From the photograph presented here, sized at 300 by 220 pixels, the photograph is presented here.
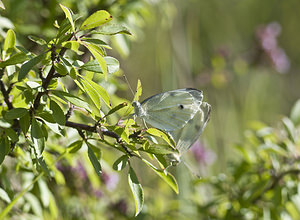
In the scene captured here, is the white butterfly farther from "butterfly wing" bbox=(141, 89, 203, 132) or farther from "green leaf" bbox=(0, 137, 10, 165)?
"green leaf" bbox=(0, 137, 10, 165)

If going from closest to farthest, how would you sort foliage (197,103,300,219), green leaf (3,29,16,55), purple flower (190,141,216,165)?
1. green leaf (3,29,16,55)
2. foliage (197,103,300,219)
3. purple flower (190,141,216,165)

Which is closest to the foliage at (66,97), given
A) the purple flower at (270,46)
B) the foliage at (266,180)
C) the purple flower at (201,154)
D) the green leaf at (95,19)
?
the green leaf at (95,19)

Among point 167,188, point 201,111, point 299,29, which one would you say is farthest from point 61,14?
point 299,29

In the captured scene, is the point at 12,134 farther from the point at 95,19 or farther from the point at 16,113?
the point at 95,19

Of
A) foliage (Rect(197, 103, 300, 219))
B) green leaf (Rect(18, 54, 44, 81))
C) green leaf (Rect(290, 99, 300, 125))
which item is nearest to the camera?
green leaf (Rect(18, 54, 44, 81))

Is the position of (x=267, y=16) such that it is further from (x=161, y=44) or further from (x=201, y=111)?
(x=201, y=111)

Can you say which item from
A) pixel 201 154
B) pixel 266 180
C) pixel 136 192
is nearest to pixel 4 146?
pixel 136 192

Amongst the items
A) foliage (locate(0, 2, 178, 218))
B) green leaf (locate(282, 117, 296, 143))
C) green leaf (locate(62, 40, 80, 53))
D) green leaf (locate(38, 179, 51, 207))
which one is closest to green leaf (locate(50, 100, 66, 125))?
foliage (locate(0, 2, 178, 218))
